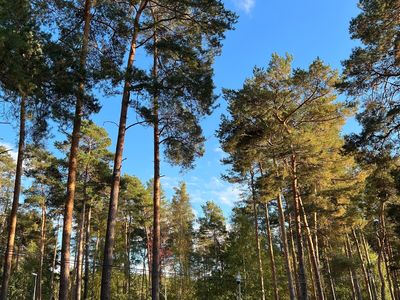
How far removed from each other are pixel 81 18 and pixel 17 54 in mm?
4242

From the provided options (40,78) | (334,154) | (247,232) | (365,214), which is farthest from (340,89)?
(247,232)

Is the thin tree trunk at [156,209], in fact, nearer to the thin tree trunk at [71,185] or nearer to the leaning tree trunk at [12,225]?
the thin tree trunk at [71,185]

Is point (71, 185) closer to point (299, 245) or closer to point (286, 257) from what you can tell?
point (299, 245)

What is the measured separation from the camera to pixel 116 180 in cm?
969

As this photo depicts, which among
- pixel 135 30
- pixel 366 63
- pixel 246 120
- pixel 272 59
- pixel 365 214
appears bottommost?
pixel 365 214

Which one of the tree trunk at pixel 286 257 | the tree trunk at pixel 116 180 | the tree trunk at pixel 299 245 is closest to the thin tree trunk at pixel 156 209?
the tree trunk at pixel 116 180

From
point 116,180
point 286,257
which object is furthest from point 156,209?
point 286,257

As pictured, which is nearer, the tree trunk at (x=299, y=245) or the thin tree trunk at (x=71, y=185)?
the thin tree trunk at (x=71, y=185)

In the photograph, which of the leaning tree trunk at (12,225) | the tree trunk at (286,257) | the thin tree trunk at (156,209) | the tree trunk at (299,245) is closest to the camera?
the thin tree trunk at (156,209)

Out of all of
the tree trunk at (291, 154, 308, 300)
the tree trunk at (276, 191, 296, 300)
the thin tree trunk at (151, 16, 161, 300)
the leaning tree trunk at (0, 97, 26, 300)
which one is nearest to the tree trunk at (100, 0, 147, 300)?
the thin tree trunk at (151, 16, 161, 300)

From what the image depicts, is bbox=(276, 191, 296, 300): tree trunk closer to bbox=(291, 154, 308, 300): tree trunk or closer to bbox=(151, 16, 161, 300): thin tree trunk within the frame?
bbox=(291, 154, 308, 300): tree trunk

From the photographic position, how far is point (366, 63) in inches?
381

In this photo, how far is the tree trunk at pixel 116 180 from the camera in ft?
28.6

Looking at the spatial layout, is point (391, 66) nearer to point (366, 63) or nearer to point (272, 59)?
point (366, 63)
